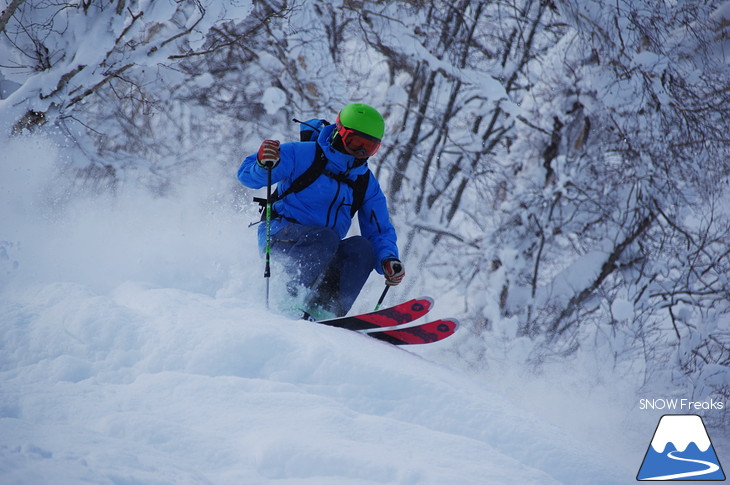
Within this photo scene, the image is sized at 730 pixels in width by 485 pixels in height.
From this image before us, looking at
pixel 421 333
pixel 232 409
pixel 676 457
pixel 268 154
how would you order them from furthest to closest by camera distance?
pixel 421 333
pixel 268 154
pixel 676 457
pixel 232 409

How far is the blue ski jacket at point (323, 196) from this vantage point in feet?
13.0

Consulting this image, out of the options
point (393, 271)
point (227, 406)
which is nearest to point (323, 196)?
point (393, 271)

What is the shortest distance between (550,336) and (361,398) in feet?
28.9

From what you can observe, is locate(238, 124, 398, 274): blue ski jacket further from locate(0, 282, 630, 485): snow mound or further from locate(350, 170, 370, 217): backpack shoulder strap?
locate(0, 282, 630, 485): snow mound

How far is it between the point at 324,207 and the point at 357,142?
0.60 m

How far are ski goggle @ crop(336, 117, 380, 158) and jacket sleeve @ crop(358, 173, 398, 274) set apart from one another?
1.52 feet

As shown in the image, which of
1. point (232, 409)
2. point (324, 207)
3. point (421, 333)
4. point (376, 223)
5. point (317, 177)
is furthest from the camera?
point (376, 223)

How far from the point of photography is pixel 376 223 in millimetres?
4355

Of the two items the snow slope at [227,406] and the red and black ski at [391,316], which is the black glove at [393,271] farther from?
the snow slope at [227,406]

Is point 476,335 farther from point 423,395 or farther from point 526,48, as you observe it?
point 423,395

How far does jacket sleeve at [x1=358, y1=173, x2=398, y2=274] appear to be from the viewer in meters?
4.31

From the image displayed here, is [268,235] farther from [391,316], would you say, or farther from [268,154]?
[391,316]

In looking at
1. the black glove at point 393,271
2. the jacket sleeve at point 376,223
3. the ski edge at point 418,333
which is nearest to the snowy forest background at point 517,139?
the jacket sleeve at point 376,223

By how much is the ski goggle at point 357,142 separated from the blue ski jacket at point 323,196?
11 cm
